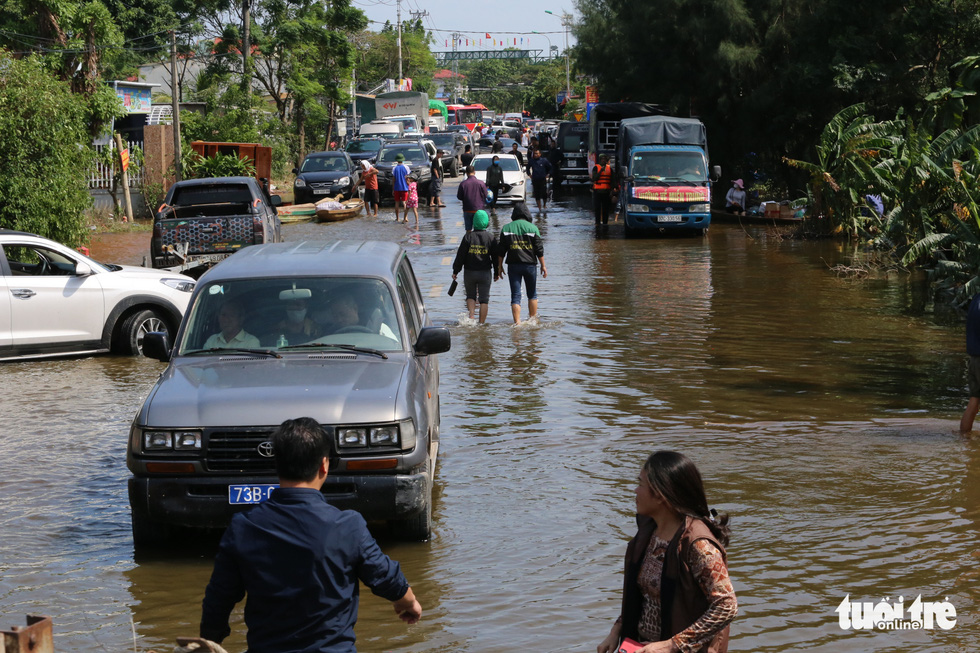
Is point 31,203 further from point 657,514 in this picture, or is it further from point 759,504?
point 657,514

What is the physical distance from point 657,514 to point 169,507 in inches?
144

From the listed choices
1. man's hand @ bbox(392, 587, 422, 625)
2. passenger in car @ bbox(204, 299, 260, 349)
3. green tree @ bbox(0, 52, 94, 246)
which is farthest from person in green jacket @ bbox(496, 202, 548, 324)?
man's hand @ bbox(392, 587, 422, 625)

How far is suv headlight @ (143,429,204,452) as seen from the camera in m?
6.31

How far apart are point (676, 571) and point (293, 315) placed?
4.42 meters

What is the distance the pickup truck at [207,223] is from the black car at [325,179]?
16226mm

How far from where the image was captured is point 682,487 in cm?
351

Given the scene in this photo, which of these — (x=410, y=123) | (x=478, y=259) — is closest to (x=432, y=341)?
(x=478, y=259)

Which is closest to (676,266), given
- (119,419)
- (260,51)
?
(119,419)

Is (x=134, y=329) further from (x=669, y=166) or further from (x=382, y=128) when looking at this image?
(x=382, y=128)

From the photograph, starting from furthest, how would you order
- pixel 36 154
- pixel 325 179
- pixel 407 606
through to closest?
pixel 325 179, pixel 36 154, pixel 407 606

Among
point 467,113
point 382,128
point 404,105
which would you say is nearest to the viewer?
point 382,128

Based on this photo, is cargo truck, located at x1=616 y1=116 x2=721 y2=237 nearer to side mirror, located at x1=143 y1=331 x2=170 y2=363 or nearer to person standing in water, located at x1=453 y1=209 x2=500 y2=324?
person standing in water, located at x1=453 y1=209 x2=500 y2=324

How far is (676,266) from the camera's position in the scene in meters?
21.2

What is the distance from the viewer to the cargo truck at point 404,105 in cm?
6128
